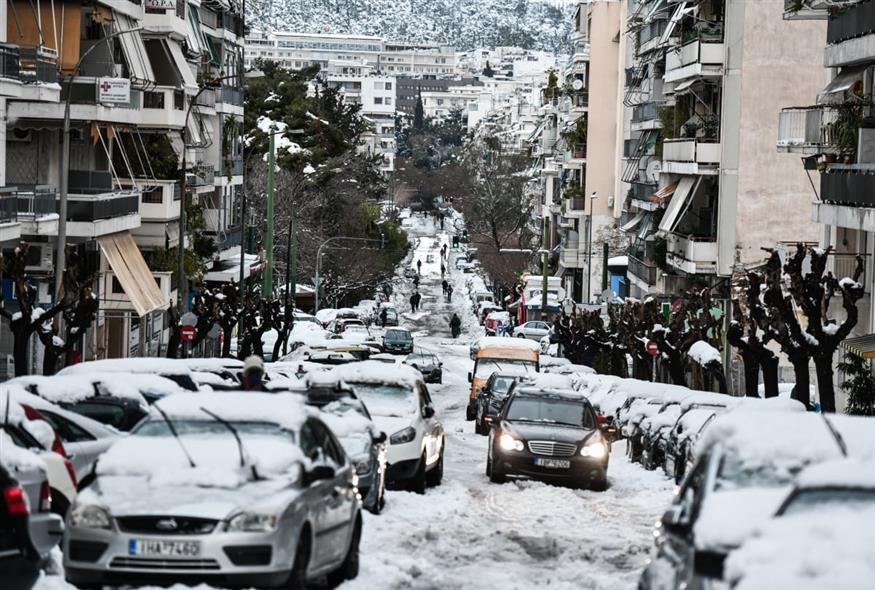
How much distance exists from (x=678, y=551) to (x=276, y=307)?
53.4 m

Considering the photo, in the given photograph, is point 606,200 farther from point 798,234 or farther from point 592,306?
point 798,234

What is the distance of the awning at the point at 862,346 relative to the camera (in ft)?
102

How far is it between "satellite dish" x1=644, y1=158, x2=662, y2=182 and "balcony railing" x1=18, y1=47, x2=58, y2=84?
1344 inches

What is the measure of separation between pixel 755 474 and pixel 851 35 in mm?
26437

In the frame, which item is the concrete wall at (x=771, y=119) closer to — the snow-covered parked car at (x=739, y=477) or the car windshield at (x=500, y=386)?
the car windshield at (x=500, y=386)

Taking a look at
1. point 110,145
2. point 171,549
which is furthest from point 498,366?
point 171,549

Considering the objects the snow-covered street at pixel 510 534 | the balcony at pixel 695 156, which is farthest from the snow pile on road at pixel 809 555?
the balcony at pixel 695 156

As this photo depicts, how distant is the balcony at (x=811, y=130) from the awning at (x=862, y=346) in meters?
6.60

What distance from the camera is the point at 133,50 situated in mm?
52156

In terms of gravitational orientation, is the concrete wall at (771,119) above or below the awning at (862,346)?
above

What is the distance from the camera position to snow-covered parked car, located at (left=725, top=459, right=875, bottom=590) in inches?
368

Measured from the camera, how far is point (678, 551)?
11.4 meters

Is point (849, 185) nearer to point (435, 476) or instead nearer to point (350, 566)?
point (435, 476)

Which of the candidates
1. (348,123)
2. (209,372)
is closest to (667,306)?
(209,372)
